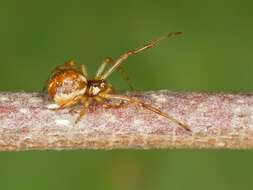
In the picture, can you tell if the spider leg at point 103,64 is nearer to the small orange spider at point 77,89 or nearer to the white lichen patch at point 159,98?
the small orange spider at point 77,89

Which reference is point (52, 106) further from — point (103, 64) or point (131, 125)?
point (103, 64)

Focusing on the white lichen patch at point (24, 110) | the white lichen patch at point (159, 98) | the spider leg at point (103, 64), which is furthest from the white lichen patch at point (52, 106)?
the spider leg at point (103, 64)

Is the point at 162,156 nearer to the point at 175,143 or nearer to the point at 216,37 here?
the point at 216,37

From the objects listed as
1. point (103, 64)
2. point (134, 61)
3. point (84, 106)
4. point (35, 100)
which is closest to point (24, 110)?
point (35, 100)

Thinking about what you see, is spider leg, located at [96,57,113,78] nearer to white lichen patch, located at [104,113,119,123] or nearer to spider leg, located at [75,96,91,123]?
spider leg, located at [75,96,91,123]

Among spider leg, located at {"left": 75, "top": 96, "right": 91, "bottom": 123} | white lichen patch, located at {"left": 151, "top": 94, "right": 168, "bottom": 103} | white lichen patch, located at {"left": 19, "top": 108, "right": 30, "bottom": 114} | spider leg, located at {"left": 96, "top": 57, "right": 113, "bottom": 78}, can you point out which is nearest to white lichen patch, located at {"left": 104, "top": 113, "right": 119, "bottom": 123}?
spider leg, located at {"left": 75, "top": 96, "right": 91, "bottom": 123}

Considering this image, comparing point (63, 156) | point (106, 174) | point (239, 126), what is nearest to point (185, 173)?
point (106, 174)
